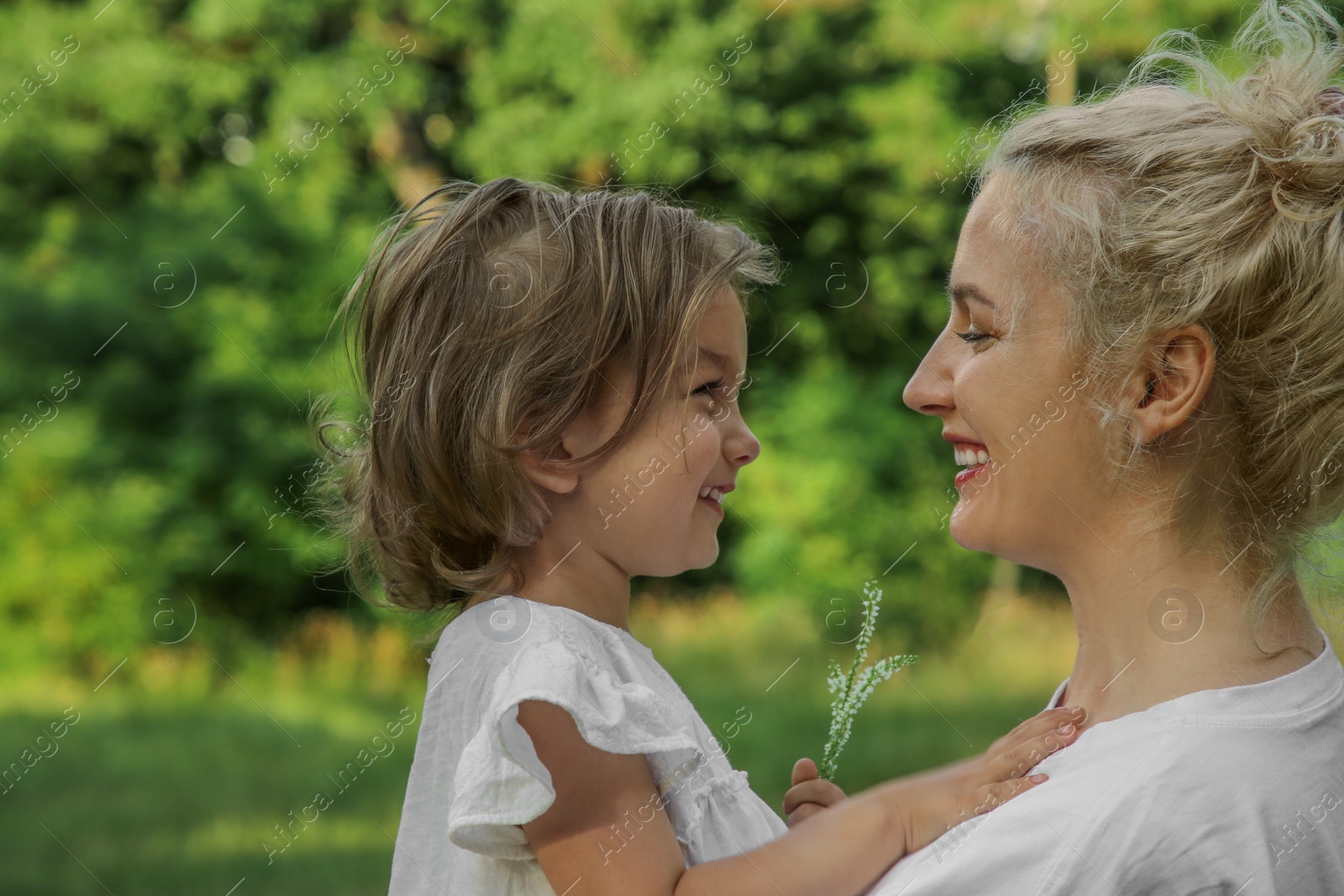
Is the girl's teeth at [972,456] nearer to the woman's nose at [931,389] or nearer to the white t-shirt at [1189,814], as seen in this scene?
the woman's nose at [931,389]

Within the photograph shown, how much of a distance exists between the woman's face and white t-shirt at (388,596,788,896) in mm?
564

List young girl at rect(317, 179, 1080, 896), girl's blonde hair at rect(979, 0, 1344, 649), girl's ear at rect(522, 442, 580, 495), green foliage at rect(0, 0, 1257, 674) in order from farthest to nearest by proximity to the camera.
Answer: green foliage at rect(0, 0, 1257, 674)
girl's ear at rect(522, 442, 580, 495)
young girl at rect(317, 179, 1080, 896)
girl's blonde hair at rect(979, 0, 1344, 649)

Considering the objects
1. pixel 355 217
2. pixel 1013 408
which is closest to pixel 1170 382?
pixel 1013 408

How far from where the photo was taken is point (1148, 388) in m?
1.75

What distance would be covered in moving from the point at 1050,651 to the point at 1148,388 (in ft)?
23.8

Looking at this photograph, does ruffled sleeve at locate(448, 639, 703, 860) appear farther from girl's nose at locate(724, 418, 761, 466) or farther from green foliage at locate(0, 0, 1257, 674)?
green foliage at locate(0, 0, 1257, 674)

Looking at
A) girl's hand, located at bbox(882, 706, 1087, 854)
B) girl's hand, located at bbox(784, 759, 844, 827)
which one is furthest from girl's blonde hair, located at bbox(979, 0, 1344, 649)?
girl's hand, located at bbox(784, 759, 844, 827)

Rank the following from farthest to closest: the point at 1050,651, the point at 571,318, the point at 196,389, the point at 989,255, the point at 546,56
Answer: the point at 546,56 → the point at 196,389 → the point at 1050,651 → the point at 571,318 → the point at 989,255

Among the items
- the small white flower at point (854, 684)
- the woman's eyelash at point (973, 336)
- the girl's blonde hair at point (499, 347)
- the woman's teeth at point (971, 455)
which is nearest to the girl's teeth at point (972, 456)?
the woman's teeth at point (971, 455)

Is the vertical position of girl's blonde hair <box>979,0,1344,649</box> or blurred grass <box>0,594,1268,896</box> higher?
girl's blonde hair <box>979,0,1344,649</box>

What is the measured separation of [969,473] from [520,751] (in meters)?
0.81

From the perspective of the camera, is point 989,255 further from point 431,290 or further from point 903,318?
point 903,318

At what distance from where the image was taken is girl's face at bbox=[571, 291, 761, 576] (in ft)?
6.93

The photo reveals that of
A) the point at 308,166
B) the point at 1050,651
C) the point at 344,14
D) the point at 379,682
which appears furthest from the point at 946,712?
the point at 344,14
